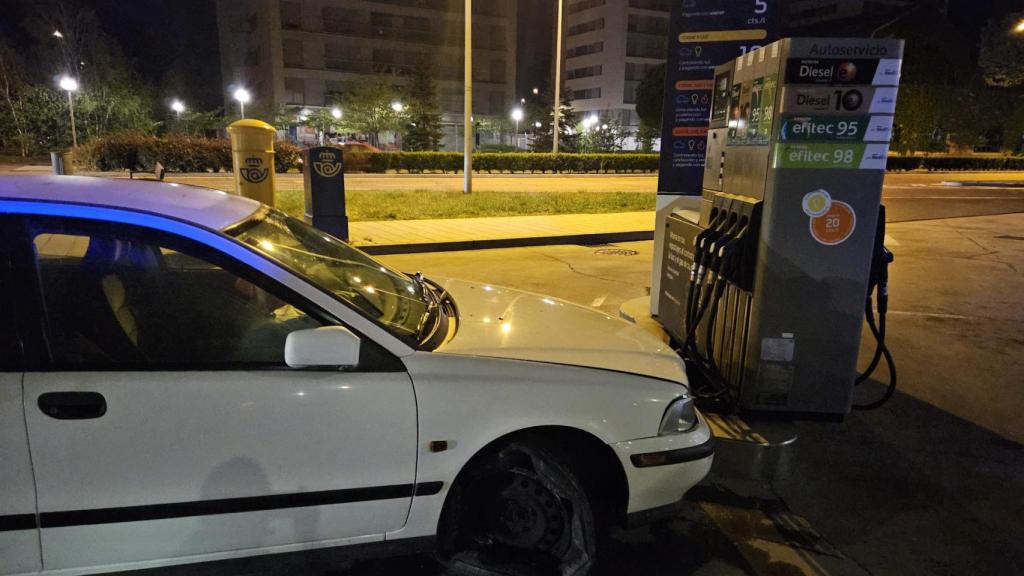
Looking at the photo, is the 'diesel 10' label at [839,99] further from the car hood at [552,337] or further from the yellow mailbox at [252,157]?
the yellow mailbox at [252,157]

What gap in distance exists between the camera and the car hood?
2738mm

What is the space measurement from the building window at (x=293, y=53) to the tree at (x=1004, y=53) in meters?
50.6

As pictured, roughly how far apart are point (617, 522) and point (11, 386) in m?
2.30

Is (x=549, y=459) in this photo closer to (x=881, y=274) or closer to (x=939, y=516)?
(x=939, y=516)

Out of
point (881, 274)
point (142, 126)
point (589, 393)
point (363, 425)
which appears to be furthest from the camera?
point (142, 126)

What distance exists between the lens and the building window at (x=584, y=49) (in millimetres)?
77375

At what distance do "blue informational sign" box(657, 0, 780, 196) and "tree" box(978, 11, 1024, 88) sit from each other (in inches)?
1390

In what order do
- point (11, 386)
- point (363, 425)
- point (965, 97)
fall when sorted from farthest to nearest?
point (965, 97), point (363, 425), point (11, 386)

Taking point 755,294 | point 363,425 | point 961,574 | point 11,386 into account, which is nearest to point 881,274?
point 755,294

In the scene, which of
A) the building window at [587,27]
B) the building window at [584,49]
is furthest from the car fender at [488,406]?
the building window at [587,27]

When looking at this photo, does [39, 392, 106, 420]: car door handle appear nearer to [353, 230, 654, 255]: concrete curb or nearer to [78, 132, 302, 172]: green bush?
[353, 230, 654, 255]: concrete curb

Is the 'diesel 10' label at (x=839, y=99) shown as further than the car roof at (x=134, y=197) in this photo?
Yes

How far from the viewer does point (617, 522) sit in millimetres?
2822

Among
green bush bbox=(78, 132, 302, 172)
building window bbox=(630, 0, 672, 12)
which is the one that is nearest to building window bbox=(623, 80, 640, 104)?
building window bbox=(630, 0, 672, 12)
